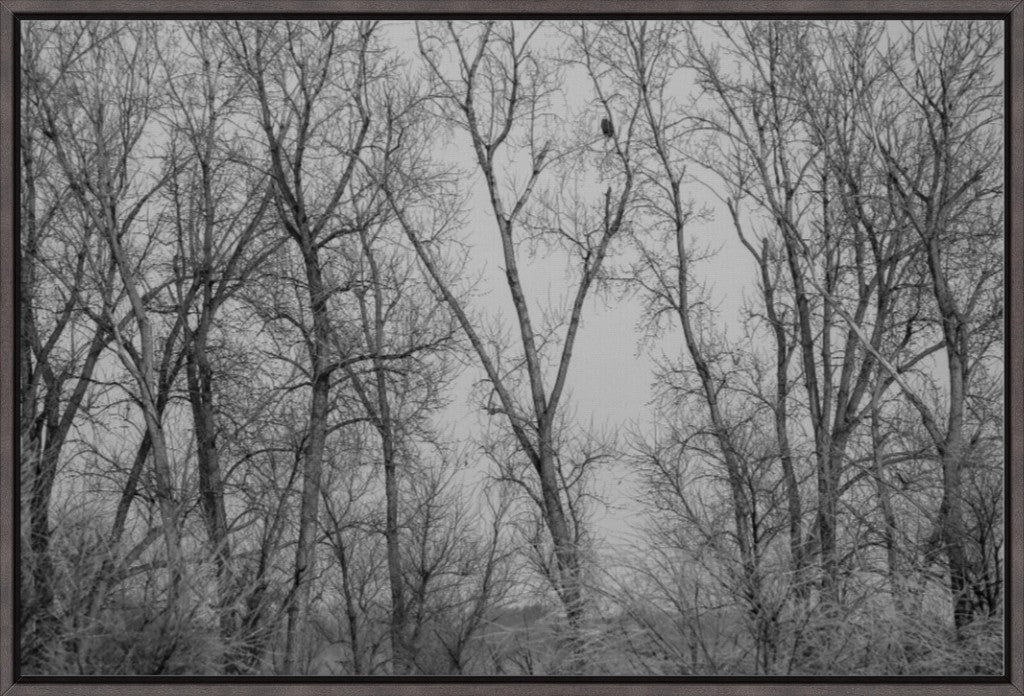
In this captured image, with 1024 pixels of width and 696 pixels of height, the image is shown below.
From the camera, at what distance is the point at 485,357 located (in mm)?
8977

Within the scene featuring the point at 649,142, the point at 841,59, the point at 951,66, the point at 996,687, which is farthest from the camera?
the point at 649,142

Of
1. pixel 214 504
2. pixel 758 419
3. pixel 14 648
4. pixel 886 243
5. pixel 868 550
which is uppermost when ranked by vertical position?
pixel 886 243

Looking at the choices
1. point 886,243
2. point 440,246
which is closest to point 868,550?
point 886,243

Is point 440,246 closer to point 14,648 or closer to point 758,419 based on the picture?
point 758,419

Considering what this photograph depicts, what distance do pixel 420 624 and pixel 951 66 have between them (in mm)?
5995

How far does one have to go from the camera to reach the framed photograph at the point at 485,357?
25.4ft

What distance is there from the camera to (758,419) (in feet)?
29.4

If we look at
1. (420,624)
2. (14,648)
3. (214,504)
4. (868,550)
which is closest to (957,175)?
(868,550)

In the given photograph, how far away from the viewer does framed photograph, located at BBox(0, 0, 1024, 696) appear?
305 inches

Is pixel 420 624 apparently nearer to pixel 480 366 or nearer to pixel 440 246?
pixel 480 366

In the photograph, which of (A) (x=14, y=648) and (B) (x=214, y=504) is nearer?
(A) (x=14, y=648)

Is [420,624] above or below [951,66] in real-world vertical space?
below

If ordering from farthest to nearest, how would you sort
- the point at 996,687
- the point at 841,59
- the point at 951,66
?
the point at 841,59
the point at 951,66
the point at 996,687

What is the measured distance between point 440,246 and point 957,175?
419 centimetres
